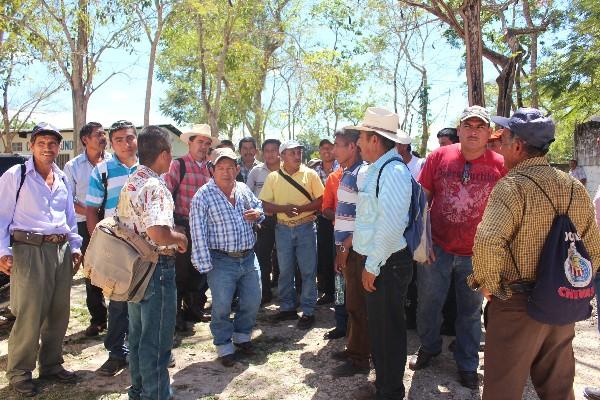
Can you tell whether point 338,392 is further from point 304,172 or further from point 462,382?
point 304,172

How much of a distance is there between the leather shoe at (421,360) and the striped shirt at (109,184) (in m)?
2.86

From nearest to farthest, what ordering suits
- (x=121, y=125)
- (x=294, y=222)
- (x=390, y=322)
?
(x=390, y=322) < (x=121, y=125) < (x=294, y=222)

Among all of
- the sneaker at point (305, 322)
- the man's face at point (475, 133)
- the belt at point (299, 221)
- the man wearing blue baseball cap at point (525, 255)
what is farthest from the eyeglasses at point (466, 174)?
the sneaker at point (305, 322)

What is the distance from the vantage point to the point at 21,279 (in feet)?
12.2

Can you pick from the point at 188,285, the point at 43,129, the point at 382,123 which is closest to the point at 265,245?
the point at 188,285

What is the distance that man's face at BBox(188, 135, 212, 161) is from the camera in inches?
204

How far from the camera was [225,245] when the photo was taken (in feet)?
14.1

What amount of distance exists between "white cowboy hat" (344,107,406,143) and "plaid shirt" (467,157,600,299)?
999 mm

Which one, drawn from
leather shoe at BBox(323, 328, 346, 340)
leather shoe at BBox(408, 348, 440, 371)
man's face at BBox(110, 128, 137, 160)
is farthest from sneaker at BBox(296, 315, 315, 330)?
man's face at BBox(110, 128, 137, 160)

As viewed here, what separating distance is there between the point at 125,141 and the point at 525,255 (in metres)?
3.24

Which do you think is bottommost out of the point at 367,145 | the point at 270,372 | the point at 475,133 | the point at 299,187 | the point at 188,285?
the point at 270,372

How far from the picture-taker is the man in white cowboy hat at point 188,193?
5.07 meters

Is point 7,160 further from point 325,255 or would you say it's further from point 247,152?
point 325,255

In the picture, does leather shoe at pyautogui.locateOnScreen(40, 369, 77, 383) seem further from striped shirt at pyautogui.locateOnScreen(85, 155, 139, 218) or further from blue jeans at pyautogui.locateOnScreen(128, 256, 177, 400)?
striped shirt at pyautogui.locateOnScreen(85, 155, 139, 218)
